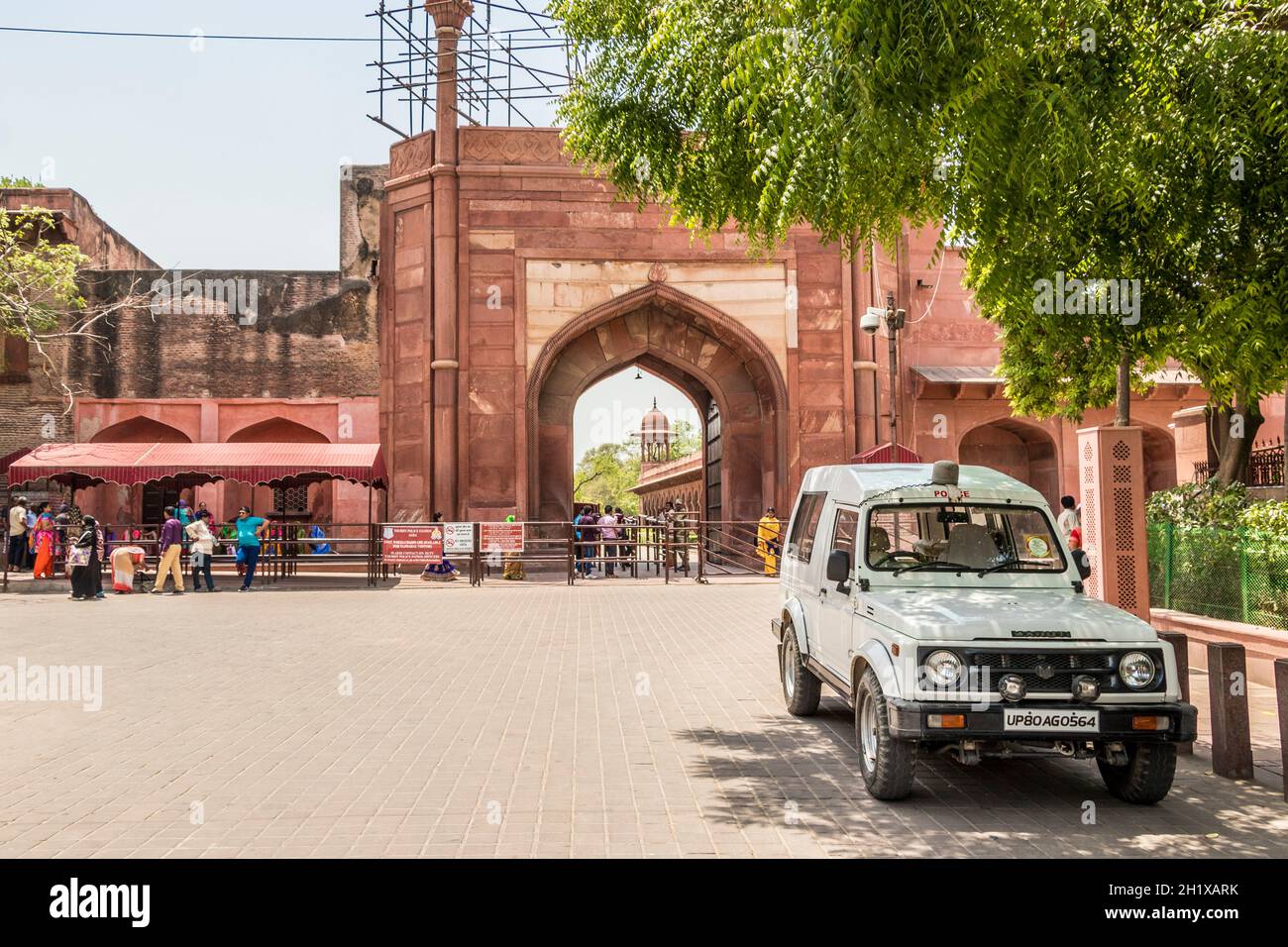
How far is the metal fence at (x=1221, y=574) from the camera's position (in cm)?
939

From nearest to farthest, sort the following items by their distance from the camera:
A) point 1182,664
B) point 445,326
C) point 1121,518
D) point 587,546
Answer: point 1182,664 → point 1121,518 → point 445,326 → point 587,546

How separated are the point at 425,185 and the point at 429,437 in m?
5.97

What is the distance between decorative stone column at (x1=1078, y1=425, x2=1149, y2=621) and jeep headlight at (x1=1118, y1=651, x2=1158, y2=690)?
5.55 meters

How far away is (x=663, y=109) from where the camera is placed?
7.64 m

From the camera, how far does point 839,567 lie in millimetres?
6375

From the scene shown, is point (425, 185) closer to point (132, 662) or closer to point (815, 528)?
point (132, 662)

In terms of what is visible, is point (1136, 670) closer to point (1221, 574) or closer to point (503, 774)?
point (503, 774)

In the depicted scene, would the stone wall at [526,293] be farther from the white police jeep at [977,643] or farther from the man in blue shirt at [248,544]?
the white police jeep at [977,643]

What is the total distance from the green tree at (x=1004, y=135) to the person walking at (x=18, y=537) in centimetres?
2198

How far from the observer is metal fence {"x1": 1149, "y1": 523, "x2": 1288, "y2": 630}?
9391 millimetres

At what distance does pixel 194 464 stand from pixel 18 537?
5023 millimetres

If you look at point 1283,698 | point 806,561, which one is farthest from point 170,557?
point 1283,698

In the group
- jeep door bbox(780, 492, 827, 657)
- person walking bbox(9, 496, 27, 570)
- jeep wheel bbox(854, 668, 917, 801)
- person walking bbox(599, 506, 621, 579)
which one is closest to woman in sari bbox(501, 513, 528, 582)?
person walking bbox(599, 506, 621, 579)

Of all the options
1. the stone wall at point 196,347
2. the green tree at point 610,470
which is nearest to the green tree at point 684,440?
the green tree at point 610,470
